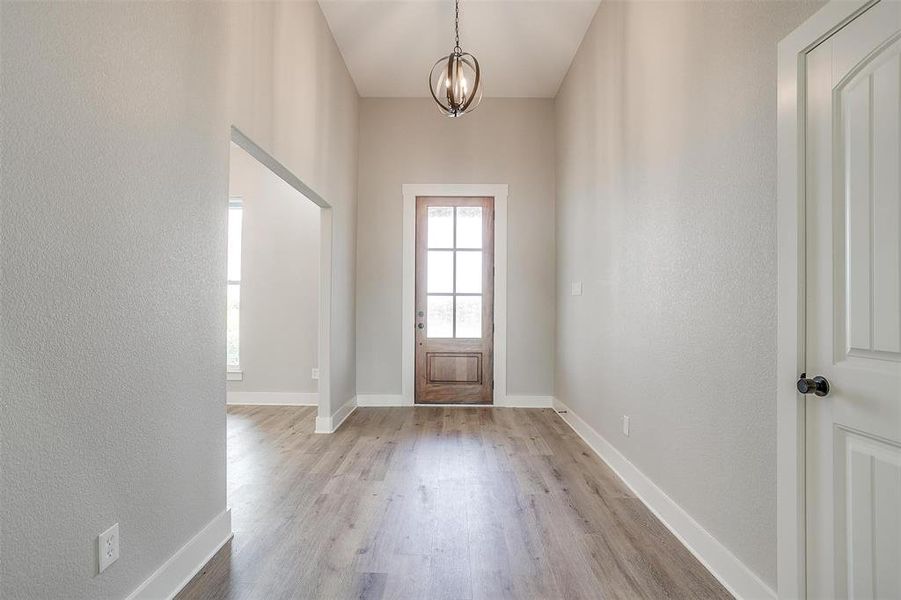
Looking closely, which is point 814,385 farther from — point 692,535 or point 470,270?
point 470,270

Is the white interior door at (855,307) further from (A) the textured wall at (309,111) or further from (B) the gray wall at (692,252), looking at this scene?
(A) the textured wall at (309,111)

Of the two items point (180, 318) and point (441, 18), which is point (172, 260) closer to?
point (180, 318)

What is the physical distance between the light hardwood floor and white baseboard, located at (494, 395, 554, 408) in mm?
1308

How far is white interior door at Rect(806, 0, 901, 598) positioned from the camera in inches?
52.0

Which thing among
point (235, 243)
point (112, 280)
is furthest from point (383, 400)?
point (112, 280)

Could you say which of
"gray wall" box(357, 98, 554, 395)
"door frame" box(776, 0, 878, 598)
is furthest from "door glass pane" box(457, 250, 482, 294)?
"door frame" box(776, 0, 878, 598)

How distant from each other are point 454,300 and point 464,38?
2.54 meters

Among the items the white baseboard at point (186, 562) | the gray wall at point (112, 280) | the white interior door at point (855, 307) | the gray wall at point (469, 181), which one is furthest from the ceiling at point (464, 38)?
the white baseboard at point (186, 562)

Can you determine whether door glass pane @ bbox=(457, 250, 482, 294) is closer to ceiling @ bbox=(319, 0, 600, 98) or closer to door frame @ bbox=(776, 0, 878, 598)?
ceiling @ bbox=(319, 0, 600, 98)

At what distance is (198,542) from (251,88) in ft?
7.15

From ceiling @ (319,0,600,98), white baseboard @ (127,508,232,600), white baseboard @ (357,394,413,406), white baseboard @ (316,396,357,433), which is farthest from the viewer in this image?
white baseboard @ (357,394,413,406)

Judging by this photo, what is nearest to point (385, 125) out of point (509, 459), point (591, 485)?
point (509, 459)

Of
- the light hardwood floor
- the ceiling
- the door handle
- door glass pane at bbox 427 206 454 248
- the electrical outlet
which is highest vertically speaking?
the ceiling

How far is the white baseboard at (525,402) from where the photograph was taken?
17.6 feet
